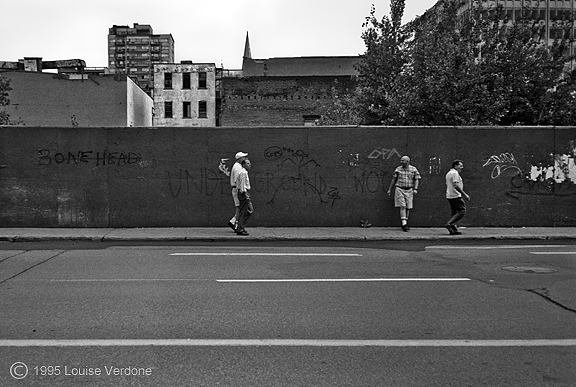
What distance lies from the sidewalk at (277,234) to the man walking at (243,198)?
0.25m

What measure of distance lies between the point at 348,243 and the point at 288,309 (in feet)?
21.1

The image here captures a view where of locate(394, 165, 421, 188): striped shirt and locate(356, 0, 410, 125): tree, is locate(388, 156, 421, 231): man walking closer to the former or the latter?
locate(394, 165, 421, 188): striped shirt

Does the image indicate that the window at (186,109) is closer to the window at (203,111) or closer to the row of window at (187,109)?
the row of window at (187,109)

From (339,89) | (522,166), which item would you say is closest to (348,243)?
(522,166)

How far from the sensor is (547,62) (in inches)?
933

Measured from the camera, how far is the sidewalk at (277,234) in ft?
41.9

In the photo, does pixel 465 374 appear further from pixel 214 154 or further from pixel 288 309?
pixel 214 154

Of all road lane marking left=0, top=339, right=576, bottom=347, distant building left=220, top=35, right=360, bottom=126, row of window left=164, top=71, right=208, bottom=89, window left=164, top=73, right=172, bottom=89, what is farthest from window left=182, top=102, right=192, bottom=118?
road lane marking left=0, top=339, right=576, bottom=347

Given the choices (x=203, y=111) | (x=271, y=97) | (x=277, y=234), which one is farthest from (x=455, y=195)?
(x=203, y=111)

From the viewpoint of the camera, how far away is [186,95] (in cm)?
7462

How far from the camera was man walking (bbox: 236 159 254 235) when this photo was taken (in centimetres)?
1278

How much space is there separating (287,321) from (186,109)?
7078 centimetres

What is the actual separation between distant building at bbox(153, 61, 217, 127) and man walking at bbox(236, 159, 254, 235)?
62.0 meters

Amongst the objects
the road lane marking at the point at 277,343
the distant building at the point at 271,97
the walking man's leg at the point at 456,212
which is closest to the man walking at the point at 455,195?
the walking man's leg at the point at 456,212
